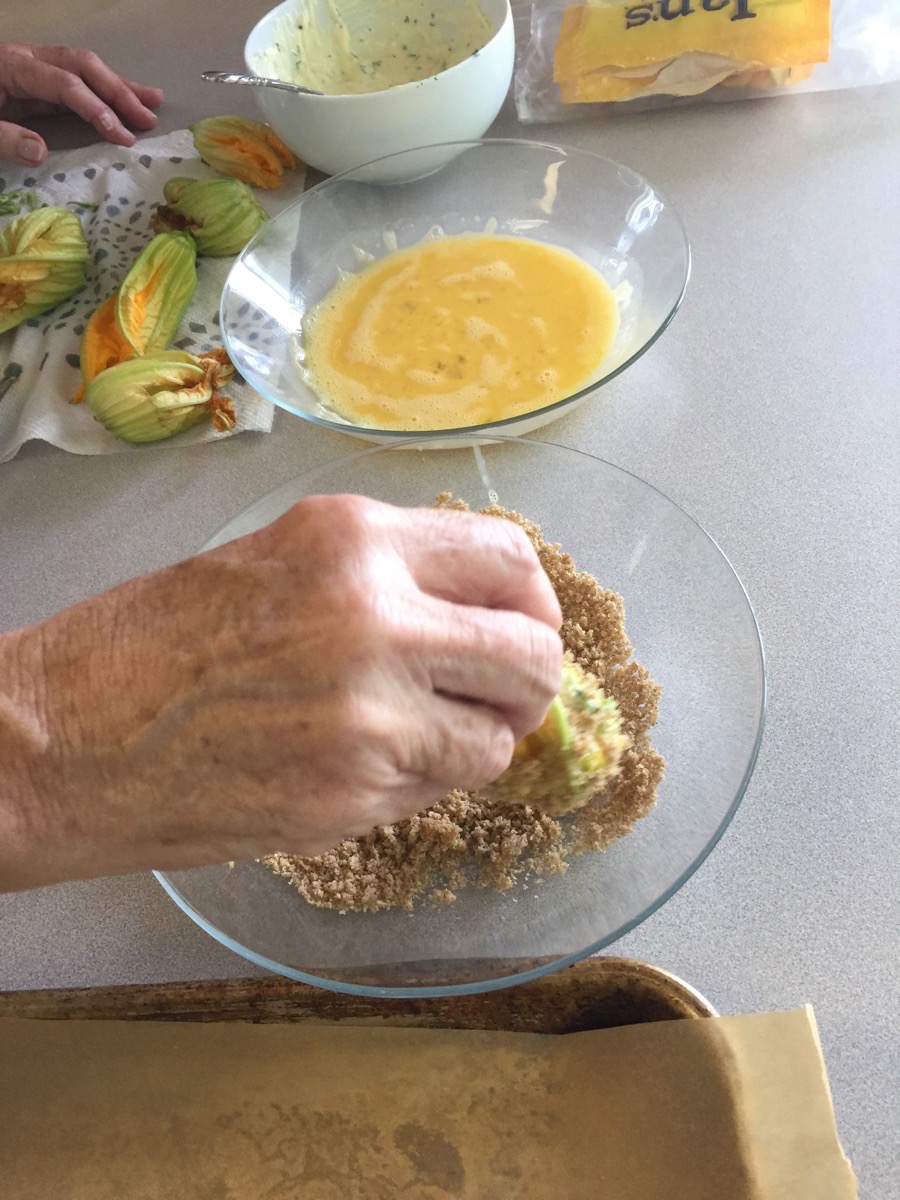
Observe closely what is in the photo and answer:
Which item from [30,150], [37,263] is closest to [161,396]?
[37,263]

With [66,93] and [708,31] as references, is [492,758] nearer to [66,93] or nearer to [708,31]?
[708,31]

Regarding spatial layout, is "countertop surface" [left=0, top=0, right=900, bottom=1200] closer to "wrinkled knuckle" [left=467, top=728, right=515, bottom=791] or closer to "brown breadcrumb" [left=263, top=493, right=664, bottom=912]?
"brown breadcrumb" [left=263, top=493, right=664, bottom=912]

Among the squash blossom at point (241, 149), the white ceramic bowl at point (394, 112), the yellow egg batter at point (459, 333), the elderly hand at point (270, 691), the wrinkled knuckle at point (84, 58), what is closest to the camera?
the elderly hand at point (270, 691)

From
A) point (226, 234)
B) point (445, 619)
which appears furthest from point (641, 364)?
point (445, 619)

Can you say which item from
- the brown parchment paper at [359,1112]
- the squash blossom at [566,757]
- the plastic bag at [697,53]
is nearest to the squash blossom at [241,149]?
the plastic bag at [697,53]

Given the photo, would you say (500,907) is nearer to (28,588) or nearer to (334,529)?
(334,529)

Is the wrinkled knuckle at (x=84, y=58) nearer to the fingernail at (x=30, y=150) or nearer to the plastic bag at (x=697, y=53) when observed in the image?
the fingernail at (x=30, y=150)

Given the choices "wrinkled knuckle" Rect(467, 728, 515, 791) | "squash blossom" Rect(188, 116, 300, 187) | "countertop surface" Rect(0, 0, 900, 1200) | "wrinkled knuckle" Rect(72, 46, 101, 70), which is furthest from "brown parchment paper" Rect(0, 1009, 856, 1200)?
"wrinkled knuckle" Rect(72, 46, 101, 70)
